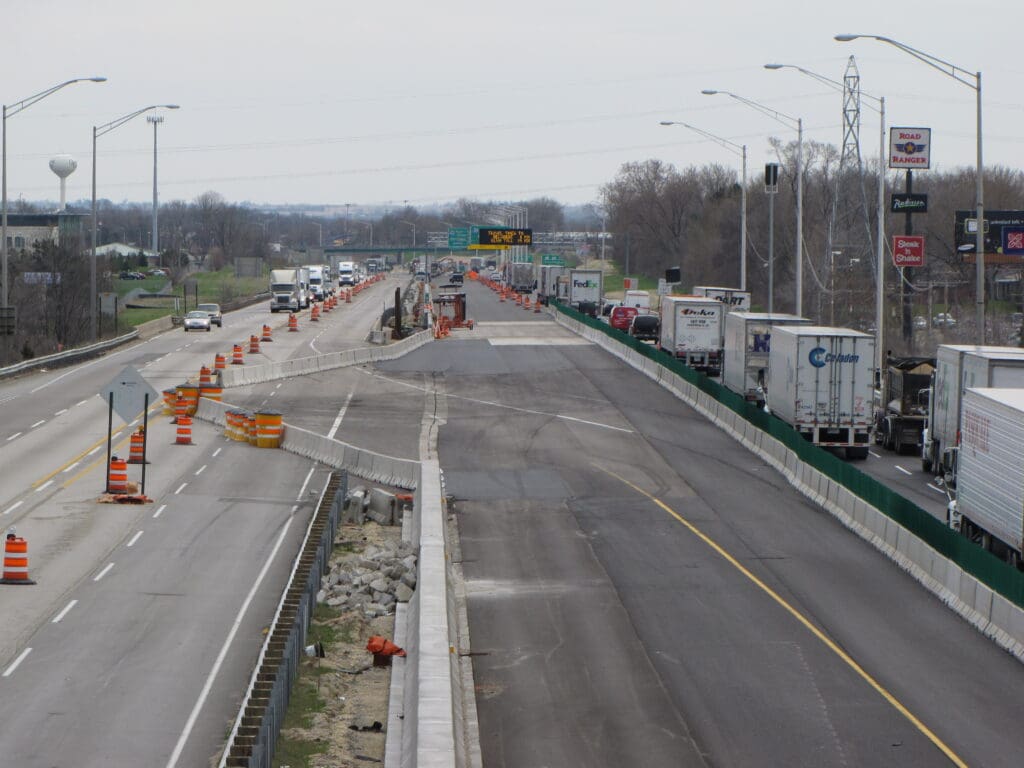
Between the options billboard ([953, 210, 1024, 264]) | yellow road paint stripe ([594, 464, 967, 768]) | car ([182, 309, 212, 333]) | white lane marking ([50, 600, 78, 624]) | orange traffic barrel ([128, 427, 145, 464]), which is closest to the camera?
yellow road paint stripe ([594, 464, 967, 768])

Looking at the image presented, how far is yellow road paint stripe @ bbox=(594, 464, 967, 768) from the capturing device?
15255mm

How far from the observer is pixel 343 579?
23.5m

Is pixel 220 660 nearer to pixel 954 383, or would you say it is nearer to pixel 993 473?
pixel 993 473

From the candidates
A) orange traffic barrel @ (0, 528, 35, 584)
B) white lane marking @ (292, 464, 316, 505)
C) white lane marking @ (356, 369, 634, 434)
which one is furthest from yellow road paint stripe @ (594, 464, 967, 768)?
orange traffic barrel @ (0, 528, 35, 584)

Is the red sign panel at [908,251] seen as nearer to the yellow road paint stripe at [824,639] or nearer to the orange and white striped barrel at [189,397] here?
the orange and white striped barrel at [189,397]

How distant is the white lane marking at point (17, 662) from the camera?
59.3ft

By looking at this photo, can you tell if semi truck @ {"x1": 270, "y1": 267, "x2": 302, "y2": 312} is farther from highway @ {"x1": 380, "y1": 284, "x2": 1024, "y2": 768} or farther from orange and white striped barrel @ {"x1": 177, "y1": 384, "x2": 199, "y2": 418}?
highway @ {"x1": 380, "y1": 284, "x2": 1024, "y2": 768}

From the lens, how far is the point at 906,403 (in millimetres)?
38812

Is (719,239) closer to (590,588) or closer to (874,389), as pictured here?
(874,389)

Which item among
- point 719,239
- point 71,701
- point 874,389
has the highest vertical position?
point 719,239

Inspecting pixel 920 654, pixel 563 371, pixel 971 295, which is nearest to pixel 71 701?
pixel 920 654

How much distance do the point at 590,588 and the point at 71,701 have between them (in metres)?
8.65

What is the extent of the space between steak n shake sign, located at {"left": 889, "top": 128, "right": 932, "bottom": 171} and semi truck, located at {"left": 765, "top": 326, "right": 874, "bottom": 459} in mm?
30226

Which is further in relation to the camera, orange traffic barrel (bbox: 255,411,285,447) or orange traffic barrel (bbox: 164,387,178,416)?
orange traffic barrel (bbox: 164,387,178,416)
